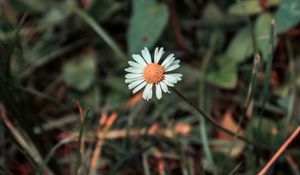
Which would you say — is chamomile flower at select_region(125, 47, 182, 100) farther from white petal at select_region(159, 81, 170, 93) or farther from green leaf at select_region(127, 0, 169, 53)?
green leaf at select_region(127, 0, 169, 53)

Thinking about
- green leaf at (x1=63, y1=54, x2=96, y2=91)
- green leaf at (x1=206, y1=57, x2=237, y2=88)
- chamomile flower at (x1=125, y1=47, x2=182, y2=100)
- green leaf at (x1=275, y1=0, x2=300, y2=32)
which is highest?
green leaf at (x1=63, y1=54, x2=96, y2=91)

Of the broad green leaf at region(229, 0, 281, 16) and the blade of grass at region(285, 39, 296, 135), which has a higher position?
the broad green leaf at region(229, 0, 281, 16)

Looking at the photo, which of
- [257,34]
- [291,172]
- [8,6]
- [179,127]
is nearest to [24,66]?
[8,6]

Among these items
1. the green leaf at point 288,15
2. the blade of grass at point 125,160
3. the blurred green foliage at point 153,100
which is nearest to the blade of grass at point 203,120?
the blurred green foliage at point 153,100

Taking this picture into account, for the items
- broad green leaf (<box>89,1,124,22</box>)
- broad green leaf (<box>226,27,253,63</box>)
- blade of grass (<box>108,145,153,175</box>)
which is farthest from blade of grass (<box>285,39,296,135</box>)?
broad green leaf (<box>89,1,124,22</box>)

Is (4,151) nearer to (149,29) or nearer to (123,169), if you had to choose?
(123,169)

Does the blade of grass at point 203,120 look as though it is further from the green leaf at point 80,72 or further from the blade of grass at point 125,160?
the green leaf at point 80,72

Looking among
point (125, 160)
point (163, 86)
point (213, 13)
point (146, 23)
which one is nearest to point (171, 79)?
point (163, 86)
